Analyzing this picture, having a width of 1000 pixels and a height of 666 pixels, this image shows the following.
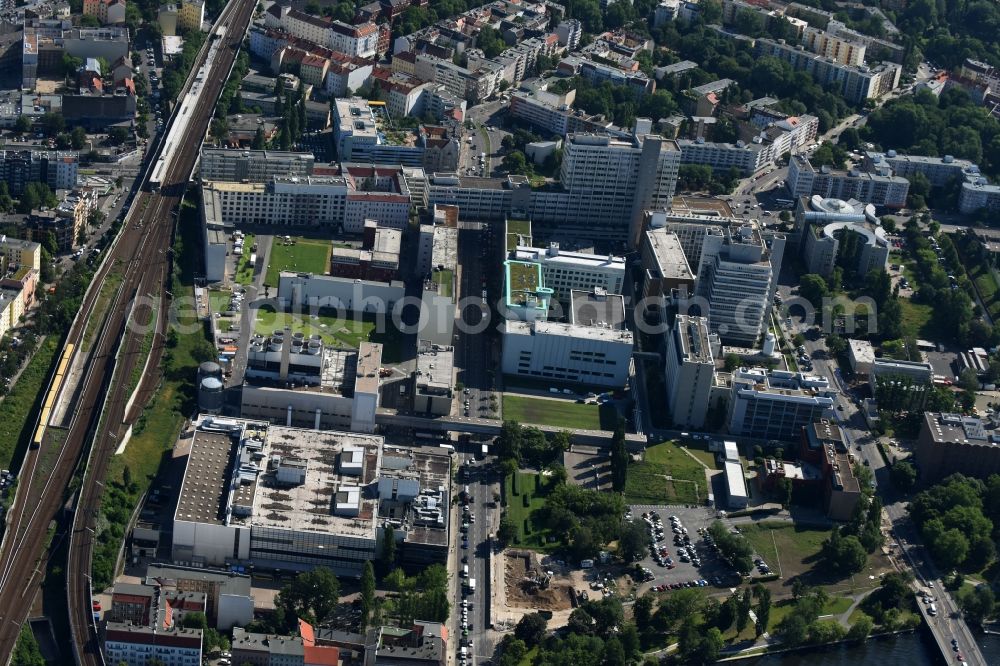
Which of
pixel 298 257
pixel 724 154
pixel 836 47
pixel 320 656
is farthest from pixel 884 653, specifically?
pixel 836 47

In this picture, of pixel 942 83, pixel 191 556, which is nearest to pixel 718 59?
pixel 942 83

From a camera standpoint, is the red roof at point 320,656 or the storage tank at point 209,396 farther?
the storage tank at point 209,396

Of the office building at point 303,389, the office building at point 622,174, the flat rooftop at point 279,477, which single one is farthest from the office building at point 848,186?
the flat rooftop at point 279,477

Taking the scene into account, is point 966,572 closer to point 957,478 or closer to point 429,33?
point 957,478

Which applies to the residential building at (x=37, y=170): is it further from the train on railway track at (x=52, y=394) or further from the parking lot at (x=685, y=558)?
the parking lot at (x=685, y=558)

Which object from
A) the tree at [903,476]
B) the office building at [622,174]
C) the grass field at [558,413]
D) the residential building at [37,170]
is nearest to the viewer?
the tree at [903,476]

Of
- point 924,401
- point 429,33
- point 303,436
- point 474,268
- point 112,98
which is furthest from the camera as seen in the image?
point 429,33
